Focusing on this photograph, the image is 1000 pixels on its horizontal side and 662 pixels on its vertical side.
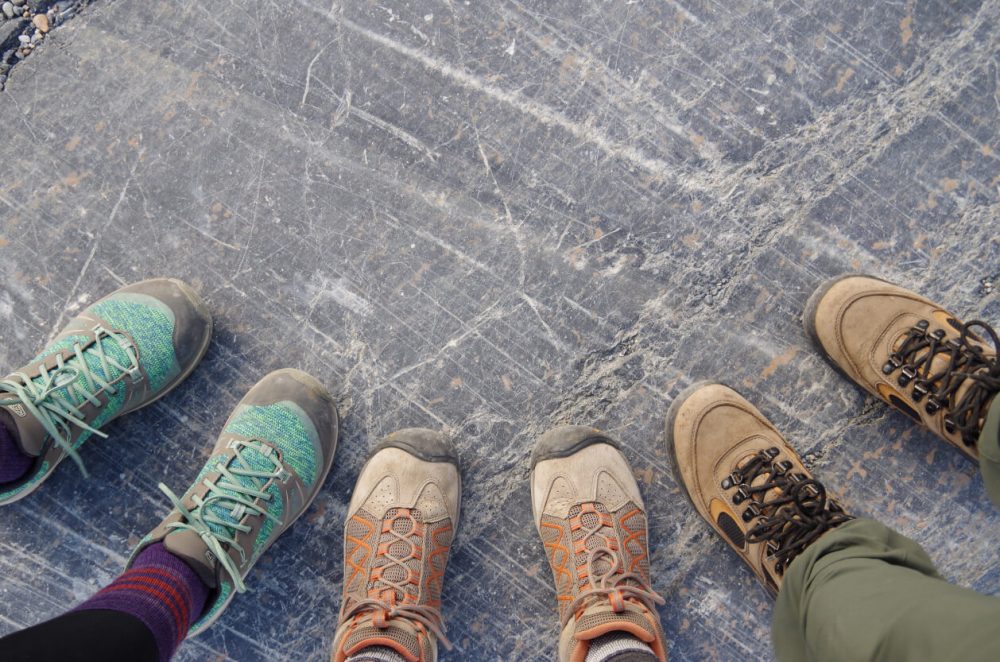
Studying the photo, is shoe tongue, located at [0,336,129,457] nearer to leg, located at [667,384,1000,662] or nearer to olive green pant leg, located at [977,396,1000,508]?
leg, located at [667,384,1000,662]

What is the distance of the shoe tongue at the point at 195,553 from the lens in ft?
4.66

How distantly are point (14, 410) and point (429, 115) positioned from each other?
1.30 metres

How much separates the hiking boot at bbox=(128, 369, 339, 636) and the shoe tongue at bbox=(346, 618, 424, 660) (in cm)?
31

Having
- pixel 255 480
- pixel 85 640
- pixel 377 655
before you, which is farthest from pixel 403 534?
pixel 85 640

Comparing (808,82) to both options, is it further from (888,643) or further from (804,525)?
(888,643)

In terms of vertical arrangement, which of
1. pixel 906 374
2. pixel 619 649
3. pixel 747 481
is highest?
pixel 906 374

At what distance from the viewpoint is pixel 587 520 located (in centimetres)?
158

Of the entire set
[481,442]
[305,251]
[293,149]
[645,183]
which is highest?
[645,183]

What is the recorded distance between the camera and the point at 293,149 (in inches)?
67.3

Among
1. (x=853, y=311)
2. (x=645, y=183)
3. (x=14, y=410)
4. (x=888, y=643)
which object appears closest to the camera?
(x=888, y=643)

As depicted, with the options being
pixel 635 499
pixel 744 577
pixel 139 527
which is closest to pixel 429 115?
pixel 635 499

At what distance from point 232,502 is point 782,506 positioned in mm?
1417

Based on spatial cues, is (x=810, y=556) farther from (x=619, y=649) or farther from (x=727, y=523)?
(x=619, y=649)

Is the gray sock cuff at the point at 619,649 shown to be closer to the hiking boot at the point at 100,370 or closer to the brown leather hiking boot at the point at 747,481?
the brown leather hiking boot at the point at 747,481
